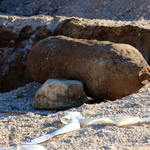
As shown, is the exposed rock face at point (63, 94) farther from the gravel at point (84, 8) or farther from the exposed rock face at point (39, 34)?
the gravel at point (84, 8)

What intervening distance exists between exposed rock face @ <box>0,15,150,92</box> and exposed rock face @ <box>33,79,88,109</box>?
2667 mm

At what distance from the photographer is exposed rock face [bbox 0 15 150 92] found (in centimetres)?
643

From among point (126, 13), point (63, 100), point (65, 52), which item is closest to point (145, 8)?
point (126, 13)

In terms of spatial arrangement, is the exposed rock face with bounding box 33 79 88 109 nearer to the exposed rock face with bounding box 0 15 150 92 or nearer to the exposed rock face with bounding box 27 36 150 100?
the exposed rock face with bounding box 27 36 150 100

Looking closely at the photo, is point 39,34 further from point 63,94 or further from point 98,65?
point 98,65

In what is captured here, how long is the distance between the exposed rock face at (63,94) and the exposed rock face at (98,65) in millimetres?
212

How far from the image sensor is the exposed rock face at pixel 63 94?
4336 mm

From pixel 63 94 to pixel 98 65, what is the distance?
2.74 ft

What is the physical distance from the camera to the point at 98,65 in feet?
13.6

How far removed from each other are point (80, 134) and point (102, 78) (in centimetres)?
205

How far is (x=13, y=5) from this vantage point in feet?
39.3

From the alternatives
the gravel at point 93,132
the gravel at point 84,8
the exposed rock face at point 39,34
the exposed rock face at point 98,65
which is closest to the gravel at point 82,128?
the gravel at point 93,132

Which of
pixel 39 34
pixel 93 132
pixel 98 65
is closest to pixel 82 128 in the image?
pixel 93 132

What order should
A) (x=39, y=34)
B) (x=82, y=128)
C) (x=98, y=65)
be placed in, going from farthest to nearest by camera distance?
1. (x=39, y=34)
2. (x=98, y=65)
3. (x=82, y=128)
